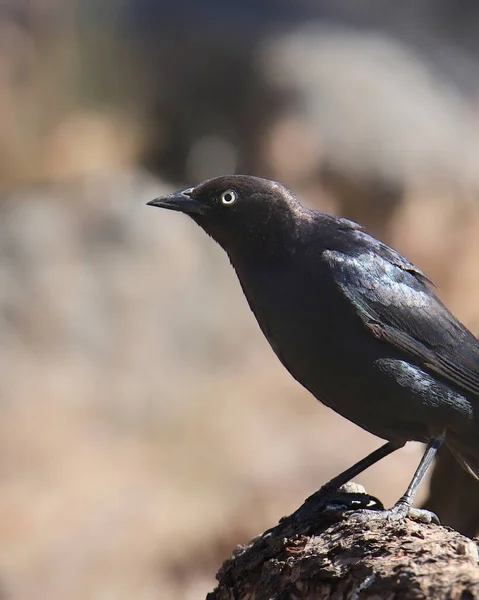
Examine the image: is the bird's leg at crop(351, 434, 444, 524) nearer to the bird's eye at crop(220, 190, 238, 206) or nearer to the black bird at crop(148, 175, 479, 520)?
the black bird at crop(148, 175, 479, 520)

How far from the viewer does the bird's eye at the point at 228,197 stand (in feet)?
14.9

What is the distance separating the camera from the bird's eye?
179 inches

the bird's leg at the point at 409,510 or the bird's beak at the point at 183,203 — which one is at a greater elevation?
the bird's beak at the point at 183,203

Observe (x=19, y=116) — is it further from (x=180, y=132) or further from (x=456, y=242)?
(x=456, y=242)

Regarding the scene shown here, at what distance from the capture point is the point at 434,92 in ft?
42.2

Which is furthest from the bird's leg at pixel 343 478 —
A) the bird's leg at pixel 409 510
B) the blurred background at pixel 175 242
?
the blurred background at pixel 175 242

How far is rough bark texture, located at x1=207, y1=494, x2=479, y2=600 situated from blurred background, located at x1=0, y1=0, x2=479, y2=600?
244 cm

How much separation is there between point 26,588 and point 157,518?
1278 mm

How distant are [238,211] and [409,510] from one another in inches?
63.9

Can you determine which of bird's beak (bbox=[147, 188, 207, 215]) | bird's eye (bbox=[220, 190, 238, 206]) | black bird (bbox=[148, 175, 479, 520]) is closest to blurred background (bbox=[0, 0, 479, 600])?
black bird (bbox=[148, 175, 479, 520])

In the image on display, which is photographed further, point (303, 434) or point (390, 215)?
point (390, 215)

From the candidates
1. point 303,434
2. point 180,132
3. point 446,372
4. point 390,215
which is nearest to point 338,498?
point 446,372

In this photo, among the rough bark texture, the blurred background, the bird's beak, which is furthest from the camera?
the blurred background

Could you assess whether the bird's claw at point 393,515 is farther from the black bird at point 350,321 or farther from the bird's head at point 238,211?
the bird's head at point 238,211
